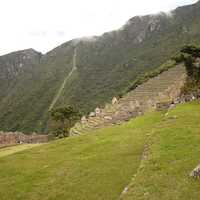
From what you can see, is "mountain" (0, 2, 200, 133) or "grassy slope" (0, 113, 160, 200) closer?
"grassy slope" (0, 113, 160, 200)

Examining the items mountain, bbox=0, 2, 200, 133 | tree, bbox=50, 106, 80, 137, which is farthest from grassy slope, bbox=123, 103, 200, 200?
mountain, bbox=0, 2, 200, 133

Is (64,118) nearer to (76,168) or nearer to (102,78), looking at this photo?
(76,168)

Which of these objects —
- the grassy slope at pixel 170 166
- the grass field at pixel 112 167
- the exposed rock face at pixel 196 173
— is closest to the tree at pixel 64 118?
the grass field at pixel 112 167

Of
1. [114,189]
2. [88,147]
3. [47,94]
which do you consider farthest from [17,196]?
[47,94]

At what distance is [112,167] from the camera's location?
16.5 m

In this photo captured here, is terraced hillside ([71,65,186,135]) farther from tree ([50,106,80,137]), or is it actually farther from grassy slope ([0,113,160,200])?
grassy slope ([0,113,160,200])

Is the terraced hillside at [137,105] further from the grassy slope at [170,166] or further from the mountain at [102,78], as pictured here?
the mountain at [102,78]

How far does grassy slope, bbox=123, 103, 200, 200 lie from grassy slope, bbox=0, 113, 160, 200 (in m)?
1.13

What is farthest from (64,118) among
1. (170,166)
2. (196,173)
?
(196,173)

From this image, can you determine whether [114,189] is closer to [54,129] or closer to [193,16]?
[54,129]

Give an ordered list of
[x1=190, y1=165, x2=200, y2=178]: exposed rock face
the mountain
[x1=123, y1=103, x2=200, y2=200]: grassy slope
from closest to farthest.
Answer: [x1=123, y1=103, x2=200, y2=200]: grassy slope → [x1=190, y1=165, x2=200, y2=178]: exposed rock face → the mountain

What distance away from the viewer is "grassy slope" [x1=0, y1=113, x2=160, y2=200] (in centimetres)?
1446

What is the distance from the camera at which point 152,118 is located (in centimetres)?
2820

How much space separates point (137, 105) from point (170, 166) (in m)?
26.5
